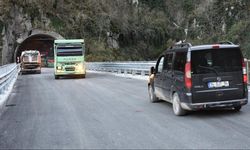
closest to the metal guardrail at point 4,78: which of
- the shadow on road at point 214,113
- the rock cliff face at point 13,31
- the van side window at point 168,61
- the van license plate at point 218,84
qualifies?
the van side window at point 168,61

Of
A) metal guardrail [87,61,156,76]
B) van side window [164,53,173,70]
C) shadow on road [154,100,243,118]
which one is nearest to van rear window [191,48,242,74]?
shadow on road [154,100,243,118]

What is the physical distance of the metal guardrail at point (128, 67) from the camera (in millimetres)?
25766

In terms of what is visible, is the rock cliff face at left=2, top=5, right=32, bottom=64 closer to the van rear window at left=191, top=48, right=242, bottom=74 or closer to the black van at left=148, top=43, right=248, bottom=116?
the black van at left=148, top=43, right=248, bottom=116

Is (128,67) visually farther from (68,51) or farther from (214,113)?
(214,113)

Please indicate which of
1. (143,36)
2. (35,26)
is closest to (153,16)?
(143,36)

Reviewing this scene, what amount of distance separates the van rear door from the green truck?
70.3ft

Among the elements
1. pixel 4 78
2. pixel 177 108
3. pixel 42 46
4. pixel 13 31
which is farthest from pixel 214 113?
pixel 42 46

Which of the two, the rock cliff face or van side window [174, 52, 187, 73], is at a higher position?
the rock cliff face

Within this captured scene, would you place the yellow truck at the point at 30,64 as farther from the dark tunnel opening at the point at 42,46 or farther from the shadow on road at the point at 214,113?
the shadow on road at the point at 214,113

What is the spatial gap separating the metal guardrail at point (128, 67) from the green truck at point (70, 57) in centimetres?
308

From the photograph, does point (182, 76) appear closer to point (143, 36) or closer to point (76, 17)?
point (76, 17)

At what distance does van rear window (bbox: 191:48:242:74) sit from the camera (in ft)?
31.7

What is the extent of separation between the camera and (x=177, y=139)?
748 cm

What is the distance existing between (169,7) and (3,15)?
30820 millimetres
